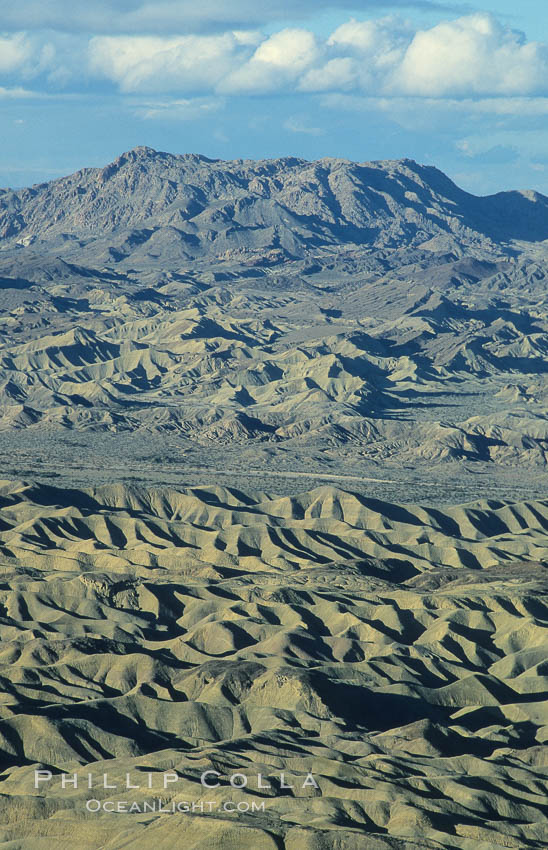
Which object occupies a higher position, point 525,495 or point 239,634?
point 239,634

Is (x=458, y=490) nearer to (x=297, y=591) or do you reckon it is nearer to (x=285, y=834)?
(x=297, y=591)

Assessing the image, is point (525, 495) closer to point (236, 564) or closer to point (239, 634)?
point (236, 564)

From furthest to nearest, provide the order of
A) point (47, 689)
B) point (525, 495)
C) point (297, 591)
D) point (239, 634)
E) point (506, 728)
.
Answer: point (525, 495) → point (297, 591) → point (239, 634) → point (47, 689) → point (506, 728)

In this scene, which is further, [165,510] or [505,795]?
[165,510]

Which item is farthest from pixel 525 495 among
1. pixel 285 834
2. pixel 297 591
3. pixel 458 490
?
pixel 285 834

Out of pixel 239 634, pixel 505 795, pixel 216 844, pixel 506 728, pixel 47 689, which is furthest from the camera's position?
pixel 239 634

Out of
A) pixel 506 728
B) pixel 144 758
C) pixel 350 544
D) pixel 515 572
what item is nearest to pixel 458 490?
pixel 350 544

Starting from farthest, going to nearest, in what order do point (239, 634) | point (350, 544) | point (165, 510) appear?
point (165, 510), point (350, 544), point (239, 634)

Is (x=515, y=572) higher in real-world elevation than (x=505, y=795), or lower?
lower

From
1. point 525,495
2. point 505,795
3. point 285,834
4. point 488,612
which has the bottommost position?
point 525,495
